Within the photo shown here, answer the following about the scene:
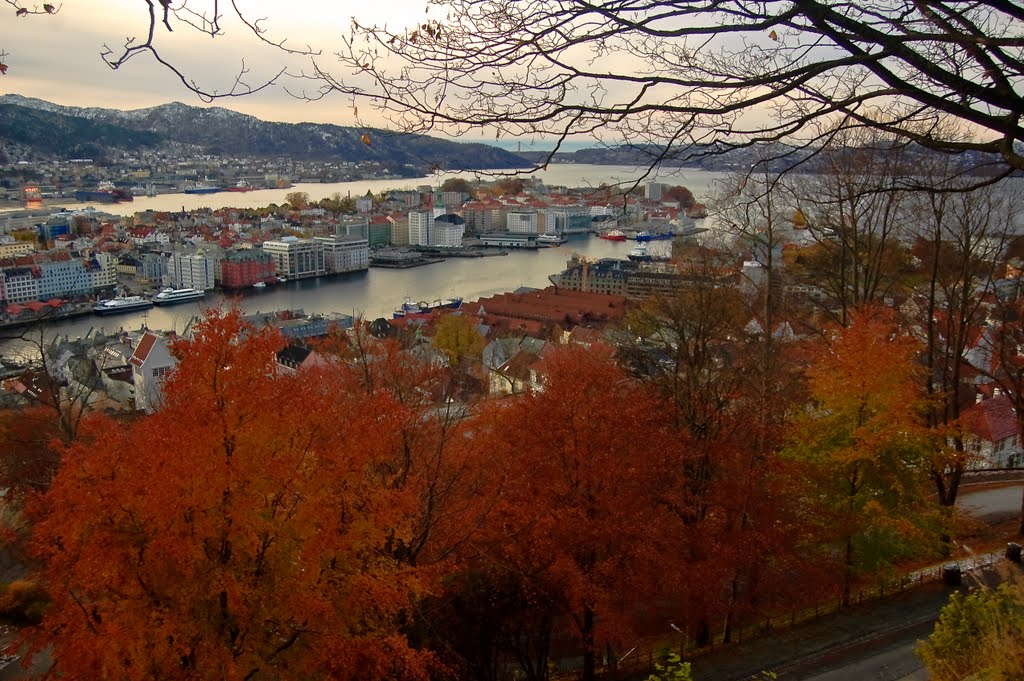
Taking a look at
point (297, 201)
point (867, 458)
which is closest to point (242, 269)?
point (297, 201)

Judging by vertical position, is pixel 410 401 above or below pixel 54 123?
below

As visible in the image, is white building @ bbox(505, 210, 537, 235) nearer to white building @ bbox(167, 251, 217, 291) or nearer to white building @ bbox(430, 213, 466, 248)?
white building @ bbox(430, 213, 466, 248)

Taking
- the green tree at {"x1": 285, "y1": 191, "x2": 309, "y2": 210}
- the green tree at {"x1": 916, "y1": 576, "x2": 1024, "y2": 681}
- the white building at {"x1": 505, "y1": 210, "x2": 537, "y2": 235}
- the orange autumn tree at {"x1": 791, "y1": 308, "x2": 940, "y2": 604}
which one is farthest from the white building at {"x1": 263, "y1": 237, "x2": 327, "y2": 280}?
the green tree at {"x1": 916, "y1": 576, "x2": 1024, "y2": 681}

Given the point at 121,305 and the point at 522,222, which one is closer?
the point at 121,305

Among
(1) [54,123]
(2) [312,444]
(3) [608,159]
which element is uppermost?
(1) [54,123]

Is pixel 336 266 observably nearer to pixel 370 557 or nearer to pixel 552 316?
pixel 552 316

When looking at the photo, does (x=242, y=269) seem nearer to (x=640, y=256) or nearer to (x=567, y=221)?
(x=640, y=256)

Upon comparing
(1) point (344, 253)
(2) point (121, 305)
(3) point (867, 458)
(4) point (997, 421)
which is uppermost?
(3) point (867, 458)

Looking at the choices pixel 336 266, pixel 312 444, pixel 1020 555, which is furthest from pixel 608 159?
pixel 336 266
